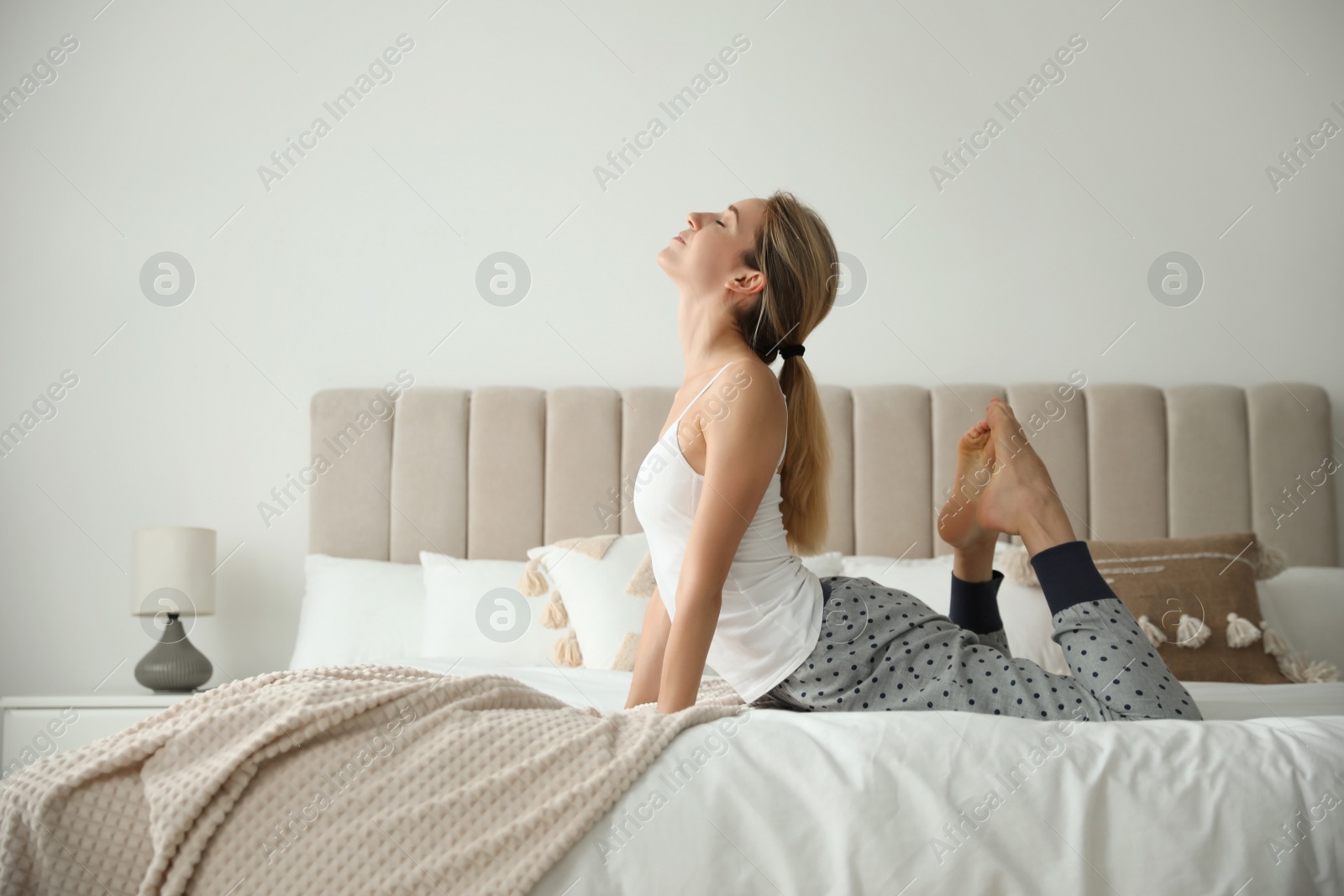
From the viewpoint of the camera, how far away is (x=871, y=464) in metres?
2.80

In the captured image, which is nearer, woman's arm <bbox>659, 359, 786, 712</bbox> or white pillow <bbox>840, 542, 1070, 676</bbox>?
woman's arm <bbox>659, 359, 786, 712</bbox>

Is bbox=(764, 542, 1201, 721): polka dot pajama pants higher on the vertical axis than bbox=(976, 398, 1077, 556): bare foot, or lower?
lower

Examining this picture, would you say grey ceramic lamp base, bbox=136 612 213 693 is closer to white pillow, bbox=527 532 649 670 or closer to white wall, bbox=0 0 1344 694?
white wall, bbox=0 0 1344 694

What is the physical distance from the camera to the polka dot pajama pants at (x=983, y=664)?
1.26 meters

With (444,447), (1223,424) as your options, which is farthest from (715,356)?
(1223,424)

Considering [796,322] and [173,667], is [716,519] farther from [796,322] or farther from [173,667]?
[173,667]

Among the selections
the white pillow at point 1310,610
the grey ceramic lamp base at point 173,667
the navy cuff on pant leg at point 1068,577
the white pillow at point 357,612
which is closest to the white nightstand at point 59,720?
the grey ceramic lamp base at point 173,667

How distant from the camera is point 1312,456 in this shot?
278cm

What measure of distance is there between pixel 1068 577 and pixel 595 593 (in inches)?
48.8

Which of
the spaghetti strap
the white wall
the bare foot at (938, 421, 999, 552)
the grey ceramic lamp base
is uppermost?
the white wall

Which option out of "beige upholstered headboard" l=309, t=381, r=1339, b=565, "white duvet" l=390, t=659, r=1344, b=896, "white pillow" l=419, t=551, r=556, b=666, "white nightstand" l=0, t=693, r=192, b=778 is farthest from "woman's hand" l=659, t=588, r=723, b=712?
"white nightstand" l=0, t=693, r=192, b=778

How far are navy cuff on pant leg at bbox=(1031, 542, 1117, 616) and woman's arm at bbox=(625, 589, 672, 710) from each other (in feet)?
1.85

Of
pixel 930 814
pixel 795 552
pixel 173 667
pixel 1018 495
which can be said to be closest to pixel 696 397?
pixel 795 552

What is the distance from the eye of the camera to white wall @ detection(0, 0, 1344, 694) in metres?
2.96
